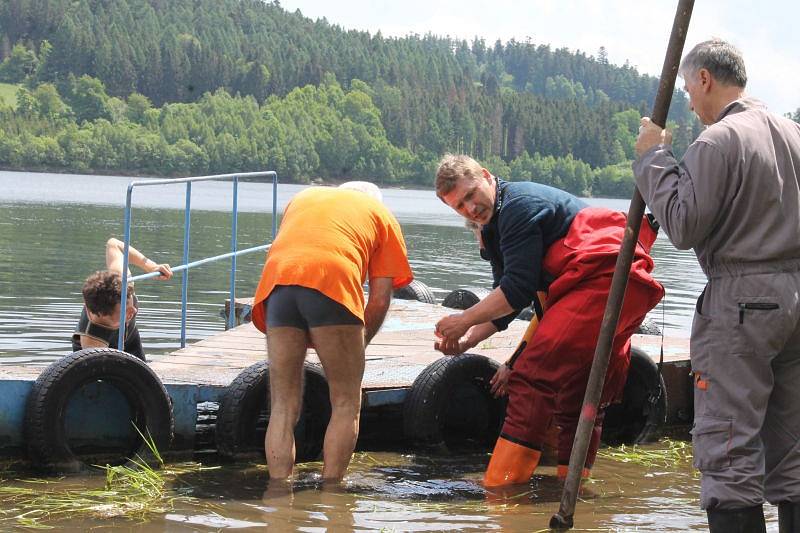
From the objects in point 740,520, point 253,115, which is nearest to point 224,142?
point 253,115

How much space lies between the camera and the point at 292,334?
607cm

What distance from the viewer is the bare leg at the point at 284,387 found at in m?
6.08

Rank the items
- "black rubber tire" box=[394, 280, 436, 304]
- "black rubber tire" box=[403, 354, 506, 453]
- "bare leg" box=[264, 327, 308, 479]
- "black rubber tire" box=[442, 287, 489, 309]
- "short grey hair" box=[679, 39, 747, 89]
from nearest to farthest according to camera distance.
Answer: "short grey hair" box=[679, 39, 747, 89] → "bare leg" box=[264, 327, 308, 479] → "black rubber tire" box=[403, 354, 506, 453] → "black rubber tire" box=[442, 287, 489, 309] → "black rubber tire" box=[394, 280, 436, 304]

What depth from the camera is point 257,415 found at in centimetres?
720

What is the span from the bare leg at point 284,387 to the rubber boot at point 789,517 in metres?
2.58

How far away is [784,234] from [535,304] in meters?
2.58

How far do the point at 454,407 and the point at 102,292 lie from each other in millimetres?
2478

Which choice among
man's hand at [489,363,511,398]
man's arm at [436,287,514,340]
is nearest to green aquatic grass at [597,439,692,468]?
man's hand at [489,363,511,398]

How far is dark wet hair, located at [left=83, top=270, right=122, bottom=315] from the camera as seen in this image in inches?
311

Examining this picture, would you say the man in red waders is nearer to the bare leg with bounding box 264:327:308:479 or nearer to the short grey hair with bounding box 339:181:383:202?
the short grey hair with bounding box 339:181:383:202

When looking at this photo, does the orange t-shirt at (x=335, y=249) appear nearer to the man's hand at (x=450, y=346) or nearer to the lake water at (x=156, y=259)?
the man's hand at (x=450, y=346)

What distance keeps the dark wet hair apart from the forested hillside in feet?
377

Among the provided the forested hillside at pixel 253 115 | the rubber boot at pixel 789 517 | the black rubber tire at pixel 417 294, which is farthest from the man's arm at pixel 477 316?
the forested hillside at pixel 253 115

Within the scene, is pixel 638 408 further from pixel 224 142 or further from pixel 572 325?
pixel 224 142
